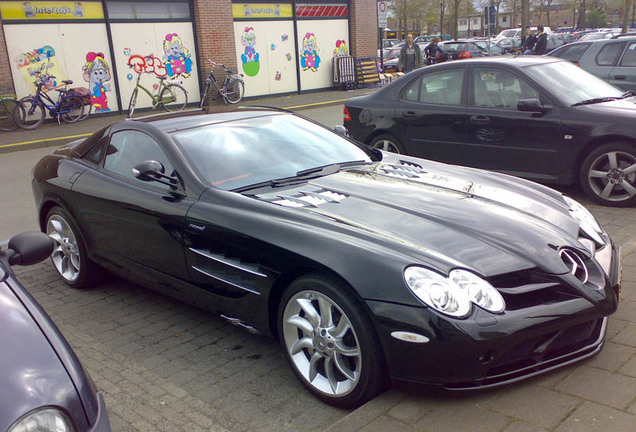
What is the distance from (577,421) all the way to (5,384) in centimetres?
222

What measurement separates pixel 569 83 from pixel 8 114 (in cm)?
1277

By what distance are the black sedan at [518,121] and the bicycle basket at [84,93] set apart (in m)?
10.2

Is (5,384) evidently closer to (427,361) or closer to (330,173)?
(427,361)

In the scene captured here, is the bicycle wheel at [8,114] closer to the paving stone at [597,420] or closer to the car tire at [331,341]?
the car tire at [331,341]

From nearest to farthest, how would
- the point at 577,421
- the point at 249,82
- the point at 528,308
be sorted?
1. the point at 577,421
2. the point at 528,308
3. the point at 249,82

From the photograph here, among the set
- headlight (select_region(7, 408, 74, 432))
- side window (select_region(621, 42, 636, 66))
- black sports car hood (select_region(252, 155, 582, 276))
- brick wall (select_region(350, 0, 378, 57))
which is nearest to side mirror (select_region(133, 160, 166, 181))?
black sports car hood (select_region(252, 155, 582, 276))

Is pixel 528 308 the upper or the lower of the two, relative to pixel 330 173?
lower

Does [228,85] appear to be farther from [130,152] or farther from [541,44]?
[130,152]

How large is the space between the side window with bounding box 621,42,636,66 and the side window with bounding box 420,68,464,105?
15.3 ft

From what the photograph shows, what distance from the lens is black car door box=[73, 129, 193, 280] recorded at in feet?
13.0

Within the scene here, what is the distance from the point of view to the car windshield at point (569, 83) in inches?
264

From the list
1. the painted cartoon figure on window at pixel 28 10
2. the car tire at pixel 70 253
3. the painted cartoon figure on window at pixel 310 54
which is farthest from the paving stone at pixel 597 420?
the painted cartoon figure on window at pixel 310 54

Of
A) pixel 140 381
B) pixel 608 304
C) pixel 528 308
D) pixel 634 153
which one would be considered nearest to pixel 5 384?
pixel 140 381

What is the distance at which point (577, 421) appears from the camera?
2652 millimetres
